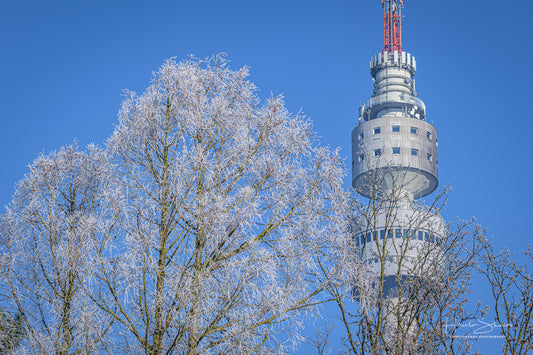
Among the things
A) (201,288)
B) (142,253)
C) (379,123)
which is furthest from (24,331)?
(379,123)

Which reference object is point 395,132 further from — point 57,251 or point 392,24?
point 57,251

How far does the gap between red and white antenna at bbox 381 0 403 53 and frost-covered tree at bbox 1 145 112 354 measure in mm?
117202

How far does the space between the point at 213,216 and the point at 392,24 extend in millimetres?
123144

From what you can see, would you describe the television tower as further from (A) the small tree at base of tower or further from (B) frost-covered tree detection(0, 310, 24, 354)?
(B) frost-covered tree detection(0, 310, 24, 354)

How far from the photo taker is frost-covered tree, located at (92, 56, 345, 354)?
34.9 ft

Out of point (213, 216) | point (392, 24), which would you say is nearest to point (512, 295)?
point (213, 216)

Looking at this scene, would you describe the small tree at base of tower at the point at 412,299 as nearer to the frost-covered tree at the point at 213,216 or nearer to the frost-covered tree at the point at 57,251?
the frost-covered tree at the point at 213,216

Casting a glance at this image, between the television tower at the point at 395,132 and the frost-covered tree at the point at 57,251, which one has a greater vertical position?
the television tower at the point at 395,132

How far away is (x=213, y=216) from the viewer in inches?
422

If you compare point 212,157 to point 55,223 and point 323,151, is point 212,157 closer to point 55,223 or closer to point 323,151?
point 323,151

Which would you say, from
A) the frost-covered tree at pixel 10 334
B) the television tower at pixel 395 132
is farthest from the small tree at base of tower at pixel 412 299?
the television tower at pixel 395 132

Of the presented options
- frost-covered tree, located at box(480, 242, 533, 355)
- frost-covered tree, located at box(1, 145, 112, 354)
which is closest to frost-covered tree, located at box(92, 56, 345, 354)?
frost-covered tree, located at box(1, 145, 112, 354)

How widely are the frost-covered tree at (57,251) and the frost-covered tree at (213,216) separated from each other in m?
0.52

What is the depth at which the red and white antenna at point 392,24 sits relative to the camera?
124m
